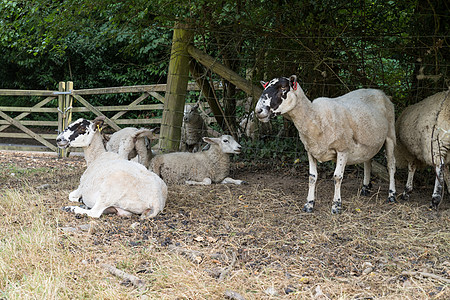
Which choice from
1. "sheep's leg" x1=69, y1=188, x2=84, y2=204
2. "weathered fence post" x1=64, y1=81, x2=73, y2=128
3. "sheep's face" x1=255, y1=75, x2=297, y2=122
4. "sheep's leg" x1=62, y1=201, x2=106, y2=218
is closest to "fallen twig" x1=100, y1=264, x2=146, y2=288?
"sheep's leg" x1=62, y1=201, x2=106, y2=218

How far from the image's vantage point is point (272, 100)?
16.7ft

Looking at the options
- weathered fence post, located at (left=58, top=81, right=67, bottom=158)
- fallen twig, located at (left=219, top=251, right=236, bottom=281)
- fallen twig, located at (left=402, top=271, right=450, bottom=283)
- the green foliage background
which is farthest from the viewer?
weathered fence post, located at (left=58, top=81, right=67, bottom=158)

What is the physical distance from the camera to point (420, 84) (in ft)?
22.4

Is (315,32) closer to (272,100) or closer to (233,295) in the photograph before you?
(272,100)

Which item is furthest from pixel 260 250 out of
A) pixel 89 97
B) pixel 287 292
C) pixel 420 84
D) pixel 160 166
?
pixel 89 97

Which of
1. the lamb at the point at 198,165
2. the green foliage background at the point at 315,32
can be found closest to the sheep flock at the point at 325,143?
the green foliage background at the point at 315,32

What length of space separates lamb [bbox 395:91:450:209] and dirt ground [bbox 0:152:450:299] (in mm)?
412

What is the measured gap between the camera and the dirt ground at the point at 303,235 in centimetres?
337

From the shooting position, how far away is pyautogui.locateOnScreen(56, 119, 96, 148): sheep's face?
6.12 meters

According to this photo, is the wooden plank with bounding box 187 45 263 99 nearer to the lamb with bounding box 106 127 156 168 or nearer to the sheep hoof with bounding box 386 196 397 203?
the lamb with bounding box 106 127 156 168

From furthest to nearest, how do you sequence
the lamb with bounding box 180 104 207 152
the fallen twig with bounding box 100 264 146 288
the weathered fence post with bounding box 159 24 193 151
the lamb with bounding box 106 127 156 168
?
the lamb with bounding box 180 104 207 152 → the weathered fence post with bounding box 159 24 193 151 → the lamb with bounding box 106 127 156 168 → the fallen twig with bounding box 100 264 146 288

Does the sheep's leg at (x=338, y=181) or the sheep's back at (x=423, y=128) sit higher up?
the sheep's back at (x=423, y=128)

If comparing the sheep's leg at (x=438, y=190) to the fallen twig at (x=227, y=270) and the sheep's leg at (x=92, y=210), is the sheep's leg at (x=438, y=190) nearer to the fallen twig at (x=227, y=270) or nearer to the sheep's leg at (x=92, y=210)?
the fallen twig at (x=227, y=270)

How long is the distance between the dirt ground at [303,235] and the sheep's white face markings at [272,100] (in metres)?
1.14
